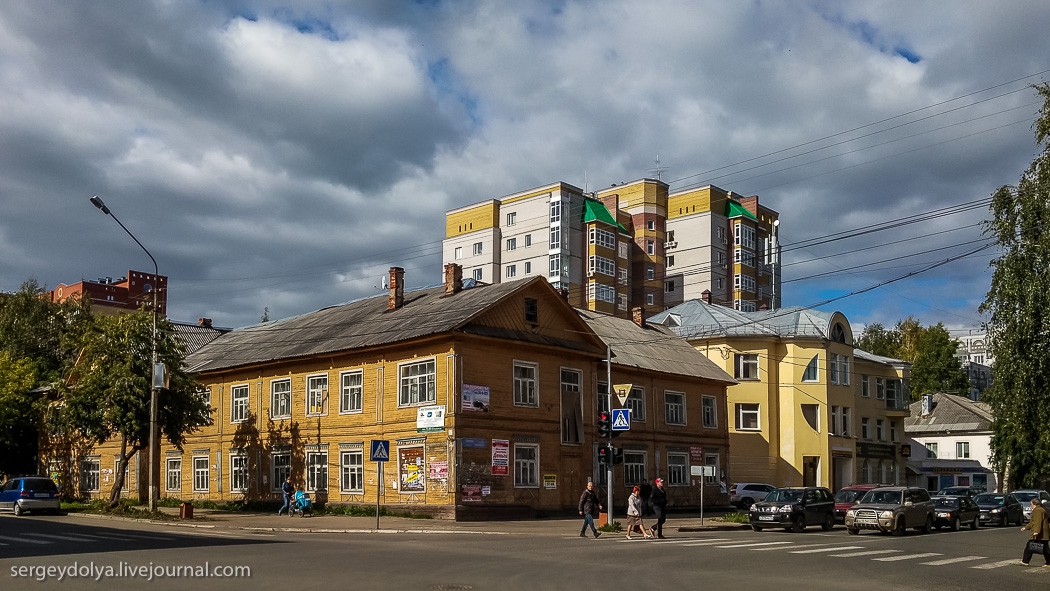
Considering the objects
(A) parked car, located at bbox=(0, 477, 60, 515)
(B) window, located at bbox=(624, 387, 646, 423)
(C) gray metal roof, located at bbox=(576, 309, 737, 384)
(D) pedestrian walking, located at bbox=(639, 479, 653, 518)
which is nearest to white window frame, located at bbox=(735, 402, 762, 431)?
(C) gray metal roof, located at bbox=(576, 309, 737, 384)

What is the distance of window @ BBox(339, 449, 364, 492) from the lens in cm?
3866

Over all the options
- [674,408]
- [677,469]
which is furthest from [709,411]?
[677,469]

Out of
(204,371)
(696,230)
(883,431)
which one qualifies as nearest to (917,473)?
(883,431)

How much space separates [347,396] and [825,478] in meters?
30.9

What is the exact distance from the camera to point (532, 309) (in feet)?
129

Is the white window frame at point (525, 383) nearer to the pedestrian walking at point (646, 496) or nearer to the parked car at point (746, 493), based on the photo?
the pedestrian walking at point (646, 496)

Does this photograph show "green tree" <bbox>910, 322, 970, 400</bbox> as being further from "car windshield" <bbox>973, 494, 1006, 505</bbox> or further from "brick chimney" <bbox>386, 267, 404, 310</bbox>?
"brick chimney" <bbox>386, 267, 404, 310</bbox>

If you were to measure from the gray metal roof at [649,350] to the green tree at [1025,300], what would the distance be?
55.0ft

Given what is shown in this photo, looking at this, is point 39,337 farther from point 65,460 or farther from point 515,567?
point 515,567

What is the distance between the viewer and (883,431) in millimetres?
63656

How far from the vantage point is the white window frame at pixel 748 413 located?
56.5 m

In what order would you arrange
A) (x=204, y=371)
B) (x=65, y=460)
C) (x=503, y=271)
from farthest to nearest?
1. (x=503, y=271)
2. (x=65, y=460)
3. (x=204, y=371)

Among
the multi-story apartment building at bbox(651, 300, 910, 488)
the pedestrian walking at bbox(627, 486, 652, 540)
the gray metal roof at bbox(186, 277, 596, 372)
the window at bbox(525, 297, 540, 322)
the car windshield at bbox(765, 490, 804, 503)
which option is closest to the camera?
the pedestrian walking at bbox(627, 486, 652, 540)

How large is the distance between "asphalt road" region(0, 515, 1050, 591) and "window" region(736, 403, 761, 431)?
28258mm
